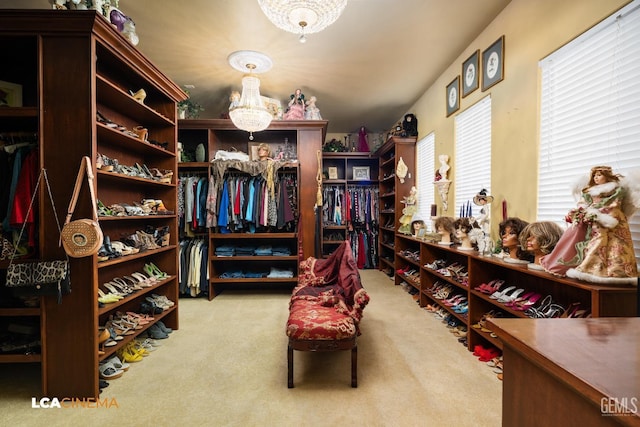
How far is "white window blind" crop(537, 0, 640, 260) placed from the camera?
4.90ft

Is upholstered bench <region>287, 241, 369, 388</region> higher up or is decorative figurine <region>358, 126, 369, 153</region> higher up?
decorative figurine <region>358, 126, 369, 153</region>

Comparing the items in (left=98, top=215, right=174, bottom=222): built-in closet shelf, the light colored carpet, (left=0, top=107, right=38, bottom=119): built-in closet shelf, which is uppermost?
(left=0, top=107, right=38, bottom=119): built-in closet shelf

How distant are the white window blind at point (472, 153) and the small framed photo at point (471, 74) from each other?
0.20 meters

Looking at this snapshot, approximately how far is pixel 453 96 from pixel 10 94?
406cm

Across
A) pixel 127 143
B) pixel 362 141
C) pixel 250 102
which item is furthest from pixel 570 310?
pixel 362 141

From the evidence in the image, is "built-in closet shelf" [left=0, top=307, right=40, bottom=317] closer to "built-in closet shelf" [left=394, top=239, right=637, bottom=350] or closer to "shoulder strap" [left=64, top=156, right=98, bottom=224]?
"shoulder strap" [left=64, top=156, right=98, bottom=224]

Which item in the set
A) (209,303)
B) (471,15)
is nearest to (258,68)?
(471,15)

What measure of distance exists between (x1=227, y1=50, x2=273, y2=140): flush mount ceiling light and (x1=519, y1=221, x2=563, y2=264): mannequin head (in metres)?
2.66

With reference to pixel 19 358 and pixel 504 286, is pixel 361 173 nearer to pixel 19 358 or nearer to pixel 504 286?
pixel 504 286

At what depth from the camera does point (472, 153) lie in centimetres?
296

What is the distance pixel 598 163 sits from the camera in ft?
5.46

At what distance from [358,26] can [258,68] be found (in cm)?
134

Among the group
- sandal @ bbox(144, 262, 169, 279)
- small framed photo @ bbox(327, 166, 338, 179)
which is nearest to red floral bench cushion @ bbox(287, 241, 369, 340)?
sandal @ bbox(144, 262, 169, 279)

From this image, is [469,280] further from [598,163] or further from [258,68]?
[258,68]
